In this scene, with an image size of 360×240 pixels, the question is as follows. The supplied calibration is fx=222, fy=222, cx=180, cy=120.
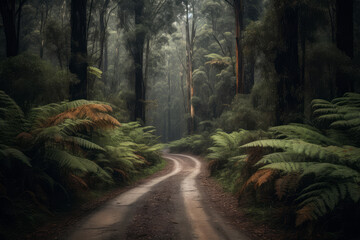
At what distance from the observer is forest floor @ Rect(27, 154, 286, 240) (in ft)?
12.7

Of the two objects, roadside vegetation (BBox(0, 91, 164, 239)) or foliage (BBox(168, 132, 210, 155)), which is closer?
roadside vegetation (BBox(0, 91, 164, 239))

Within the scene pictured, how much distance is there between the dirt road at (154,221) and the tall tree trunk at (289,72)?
142 inches

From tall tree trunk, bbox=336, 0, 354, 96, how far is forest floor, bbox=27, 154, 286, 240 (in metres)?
5.18

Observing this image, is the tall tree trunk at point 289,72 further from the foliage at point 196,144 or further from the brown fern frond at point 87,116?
the foliage at point 196,144

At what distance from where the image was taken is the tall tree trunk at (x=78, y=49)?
8438mm

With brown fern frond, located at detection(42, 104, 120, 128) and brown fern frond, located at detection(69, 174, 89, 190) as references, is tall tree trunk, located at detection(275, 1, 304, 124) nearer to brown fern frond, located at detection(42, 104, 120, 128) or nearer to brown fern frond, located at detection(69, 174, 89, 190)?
brown fern frond, located at detection(42, 104, 120, 128)

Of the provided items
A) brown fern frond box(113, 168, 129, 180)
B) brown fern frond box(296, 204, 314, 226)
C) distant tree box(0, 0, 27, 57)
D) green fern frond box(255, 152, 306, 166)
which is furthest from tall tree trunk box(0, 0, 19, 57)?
brown fern frond box(296, 204, 314, 226)

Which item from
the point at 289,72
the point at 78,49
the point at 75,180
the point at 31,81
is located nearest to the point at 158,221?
the point at 75,180

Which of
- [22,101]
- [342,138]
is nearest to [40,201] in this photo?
[22,101]

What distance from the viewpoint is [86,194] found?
20.6ft

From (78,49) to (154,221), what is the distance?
7028mm

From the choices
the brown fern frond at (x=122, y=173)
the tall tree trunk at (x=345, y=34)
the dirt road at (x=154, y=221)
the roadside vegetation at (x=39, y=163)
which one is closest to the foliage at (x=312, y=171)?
the dirt road at (x=154, y=221)

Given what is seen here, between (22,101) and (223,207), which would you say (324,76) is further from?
(22,101)

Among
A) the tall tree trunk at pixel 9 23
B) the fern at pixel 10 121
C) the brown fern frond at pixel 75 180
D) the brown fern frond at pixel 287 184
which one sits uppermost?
the tall tree trunk at pixel 9 23
